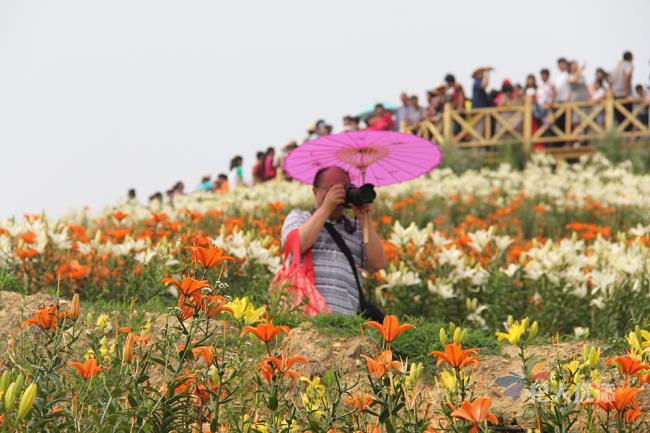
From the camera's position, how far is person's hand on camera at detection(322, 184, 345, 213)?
15.7 feet

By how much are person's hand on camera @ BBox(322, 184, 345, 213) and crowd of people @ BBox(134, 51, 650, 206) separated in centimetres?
1150

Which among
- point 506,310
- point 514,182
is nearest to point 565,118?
point 514,182

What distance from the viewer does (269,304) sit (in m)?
4.68

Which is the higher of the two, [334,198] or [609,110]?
[334,198]

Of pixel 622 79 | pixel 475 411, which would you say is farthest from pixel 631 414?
pixel 622 79

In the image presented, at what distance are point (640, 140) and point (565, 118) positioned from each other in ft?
6.78

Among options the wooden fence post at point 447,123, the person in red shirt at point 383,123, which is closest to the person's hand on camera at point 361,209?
the person in red shirt at point 383,123

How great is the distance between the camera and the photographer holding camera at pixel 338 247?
4.87m

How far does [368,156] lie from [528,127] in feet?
44.4

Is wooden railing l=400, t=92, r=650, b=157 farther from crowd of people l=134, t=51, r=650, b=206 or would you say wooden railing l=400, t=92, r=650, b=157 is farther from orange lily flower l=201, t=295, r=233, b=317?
orange lily flower l=201, t=295, r=233, b=317

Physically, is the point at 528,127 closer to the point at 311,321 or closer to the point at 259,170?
the point at 259,170

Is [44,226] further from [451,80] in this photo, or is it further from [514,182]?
[451,80]

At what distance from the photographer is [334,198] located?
4.79 m

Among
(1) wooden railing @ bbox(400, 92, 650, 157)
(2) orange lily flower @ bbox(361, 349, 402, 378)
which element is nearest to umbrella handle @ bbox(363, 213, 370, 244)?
(2) orange lily flower @ bbox(361, 349, 402, 378)
